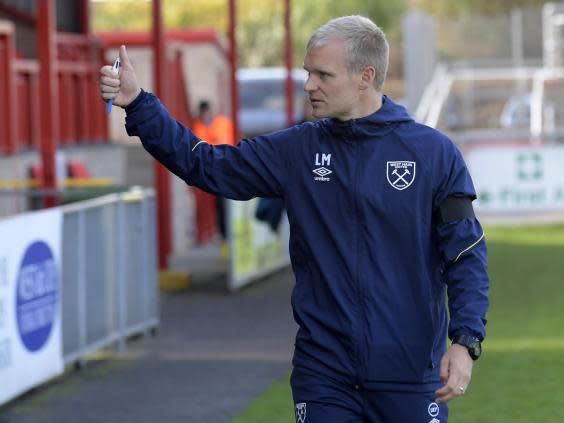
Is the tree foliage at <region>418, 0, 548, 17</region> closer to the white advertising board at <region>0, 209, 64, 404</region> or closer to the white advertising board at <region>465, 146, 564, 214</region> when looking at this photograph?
the white advertising board at <region>465, 146, 564, 214</region>

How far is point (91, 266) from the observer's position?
1137 centimetres

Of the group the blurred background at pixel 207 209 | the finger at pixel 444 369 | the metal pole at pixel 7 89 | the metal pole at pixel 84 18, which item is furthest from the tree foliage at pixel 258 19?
the finger at pixel 444 369

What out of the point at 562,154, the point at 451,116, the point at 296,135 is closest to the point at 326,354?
the point at 296,135

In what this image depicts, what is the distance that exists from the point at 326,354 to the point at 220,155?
0.79m

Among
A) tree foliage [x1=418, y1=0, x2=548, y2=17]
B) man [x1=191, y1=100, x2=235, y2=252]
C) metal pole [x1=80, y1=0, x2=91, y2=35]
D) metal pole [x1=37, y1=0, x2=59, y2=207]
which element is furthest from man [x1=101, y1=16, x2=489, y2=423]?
tree foliage [x1=418, y1=0, x2=548, y2=17]

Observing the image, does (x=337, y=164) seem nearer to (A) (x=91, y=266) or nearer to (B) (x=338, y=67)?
(B) (x=338, y=67)

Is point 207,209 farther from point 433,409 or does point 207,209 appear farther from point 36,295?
point 433,409

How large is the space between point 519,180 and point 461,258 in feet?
65.3

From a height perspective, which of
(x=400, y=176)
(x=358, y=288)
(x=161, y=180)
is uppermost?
(x=400, y=176)

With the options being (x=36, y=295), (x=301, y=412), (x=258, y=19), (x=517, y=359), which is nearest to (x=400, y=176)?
(x=301, y=412)

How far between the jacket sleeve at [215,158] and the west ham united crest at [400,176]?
406mm

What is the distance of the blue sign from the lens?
977cm

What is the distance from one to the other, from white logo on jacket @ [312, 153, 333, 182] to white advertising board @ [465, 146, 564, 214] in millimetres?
19552

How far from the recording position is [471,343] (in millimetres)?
4660
